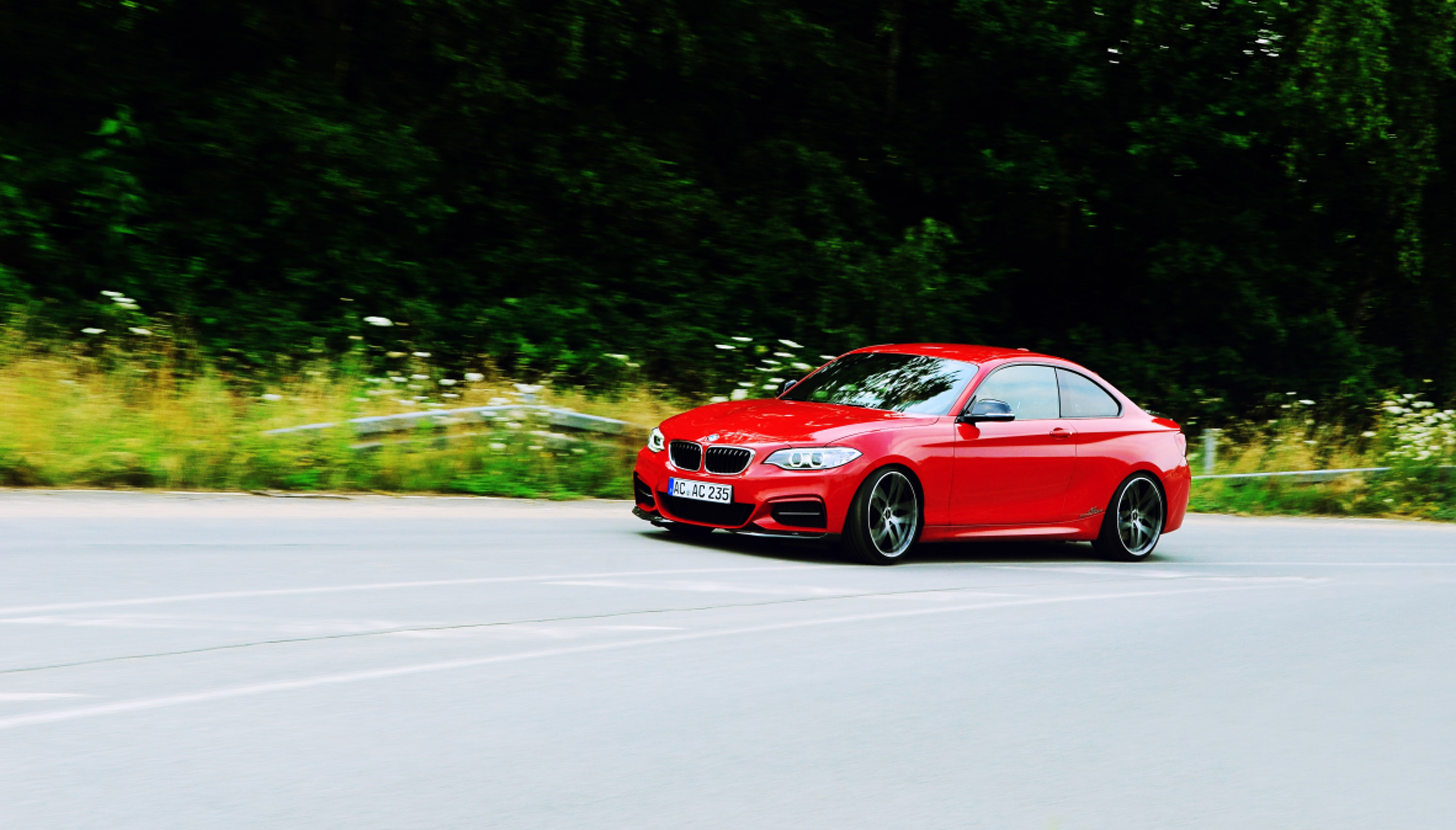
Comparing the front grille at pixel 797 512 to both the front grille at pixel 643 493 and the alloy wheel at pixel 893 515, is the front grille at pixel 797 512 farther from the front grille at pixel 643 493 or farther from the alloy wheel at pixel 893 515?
the front grille at pixel 643 493

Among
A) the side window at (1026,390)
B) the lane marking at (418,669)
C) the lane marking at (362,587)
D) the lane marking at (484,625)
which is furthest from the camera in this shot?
the side window at (1026,390)

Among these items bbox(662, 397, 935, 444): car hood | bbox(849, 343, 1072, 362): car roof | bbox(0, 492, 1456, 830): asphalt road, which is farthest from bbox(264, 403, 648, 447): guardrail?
bbox(849, 343, 1072, 362): car roof

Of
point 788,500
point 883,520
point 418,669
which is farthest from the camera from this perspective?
point 883,520

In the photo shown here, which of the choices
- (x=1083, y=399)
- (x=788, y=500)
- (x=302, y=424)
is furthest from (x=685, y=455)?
(x=302, y=424)

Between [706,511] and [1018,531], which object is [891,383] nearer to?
[1018,531]

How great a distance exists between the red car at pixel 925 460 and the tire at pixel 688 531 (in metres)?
0.02

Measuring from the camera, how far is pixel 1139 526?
12.0 m

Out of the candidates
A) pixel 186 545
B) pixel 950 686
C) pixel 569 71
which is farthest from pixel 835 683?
pixel 569 71

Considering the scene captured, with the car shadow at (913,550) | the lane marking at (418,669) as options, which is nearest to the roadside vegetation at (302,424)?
the car shadow at (913,550)

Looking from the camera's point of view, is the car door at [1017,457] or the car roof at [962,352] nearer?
the car door at [1017,457]

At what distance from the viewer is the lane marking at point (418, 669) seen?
5258 millimetres

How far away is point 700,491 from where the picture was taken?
10.2 m

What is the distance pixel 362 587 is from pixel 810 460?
10.2 ft

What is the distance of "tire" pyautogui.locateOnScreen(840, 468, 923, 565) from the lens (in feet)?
33.2
